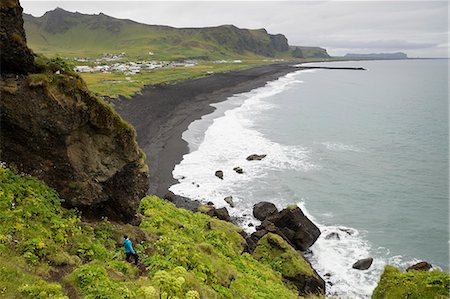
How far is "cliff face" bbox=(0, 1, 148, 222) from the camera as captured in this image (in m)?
14.2

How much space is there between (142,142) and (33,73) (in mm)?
37199

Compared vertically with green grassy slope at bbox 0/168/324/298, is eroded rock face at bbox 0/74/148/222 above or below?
above

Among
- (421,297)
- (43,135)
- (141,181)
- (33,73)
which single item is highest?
(33,73)

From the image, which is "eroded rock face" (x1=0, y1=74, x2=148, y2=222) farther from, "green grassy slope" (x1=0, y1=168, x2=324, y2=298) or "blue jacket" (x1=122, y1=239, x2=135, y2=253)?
"blue jacket" (x1=122, y1=239, x2=135, y2=253)

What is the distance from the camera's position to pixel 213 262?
16.7 metres

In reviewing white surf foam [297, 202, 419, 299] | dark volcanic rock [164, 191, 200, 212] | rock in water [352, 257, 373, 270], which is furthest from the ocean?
dark volcanic rock [164, 191, 200, 212]

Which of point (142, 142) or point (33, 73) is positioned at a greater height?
point (33, 73)

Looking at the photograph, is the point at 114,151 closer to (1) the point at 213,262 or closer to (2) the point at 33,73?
(2) the point at 33,73

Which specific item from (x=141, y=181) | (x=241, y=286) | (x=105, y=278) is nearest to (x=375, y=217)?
(x=241, y=286)

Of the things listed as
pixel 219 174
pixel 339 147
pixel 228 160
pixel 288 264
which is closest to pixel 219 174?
pixel 219 174

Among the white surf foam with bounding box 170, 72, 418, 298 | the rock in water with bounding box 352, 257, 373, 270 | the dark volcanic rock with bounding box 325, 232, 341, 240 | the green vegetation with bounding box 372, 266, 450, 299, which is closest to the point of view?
the green vegetation with bounding box 372, 266, 450, 299

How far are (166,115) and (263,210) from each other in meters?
42.3

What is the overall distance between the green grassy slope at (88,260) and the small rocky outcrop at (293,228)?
10.2 metres

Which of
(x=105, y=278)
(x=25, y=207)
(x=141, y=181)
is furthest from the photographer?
(x=141, y=181)
